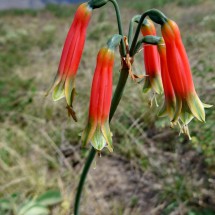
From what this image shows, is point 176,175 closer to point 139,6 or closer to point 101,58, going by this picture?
point 101,58

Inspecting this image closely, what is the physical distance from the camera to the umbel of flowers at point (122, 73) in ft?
6.08

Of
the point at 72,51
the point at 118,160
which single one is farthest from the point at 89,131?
the point at 118,160

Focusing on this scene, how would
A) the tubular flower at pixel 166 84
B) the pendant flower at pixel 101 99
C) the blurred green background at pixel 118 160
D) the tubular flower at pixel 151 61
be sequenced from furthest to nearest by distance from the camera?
the blurred green background at pixel 118 160, the tubular flower at pixel 151 61, the tubular flower at pixel 166 84, the pendant flower at pixel 101 99

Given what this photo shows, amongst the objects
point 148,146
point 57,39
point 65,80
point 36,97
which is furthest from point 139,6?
point 65,80

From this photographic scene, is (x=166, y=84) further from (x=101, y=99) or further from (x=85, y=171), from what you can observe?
(x=85, y=171)

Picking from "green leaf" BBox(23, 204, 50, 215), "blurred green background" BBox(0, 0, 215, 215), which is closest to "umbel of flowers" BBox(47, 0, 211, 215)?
"blurred green background" BBox(0, 0, 215, 215)

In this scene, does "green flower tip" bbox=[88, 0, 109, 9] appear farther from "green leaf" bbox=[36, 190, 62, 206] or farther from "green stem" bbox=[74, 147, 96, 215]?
"green leaf" bbox=[36, 190, 62, 206]

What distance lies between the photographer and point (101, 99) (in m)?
1.87

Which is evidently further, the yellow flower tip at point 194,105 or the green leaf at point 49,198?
the green leaf at point 49,198

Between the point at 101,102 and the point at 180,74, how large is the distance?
0.37 metres

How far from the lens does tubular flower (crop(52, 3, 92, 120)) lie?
1.93 metres

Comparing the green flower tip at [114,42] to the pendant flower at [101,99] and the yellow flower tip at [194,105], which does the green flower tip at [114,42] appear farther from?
the yellow flower tip at [194,105]

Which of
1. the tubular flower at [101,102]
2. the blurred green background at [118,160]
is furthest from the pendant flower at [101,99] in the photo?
the blurred green background at [118,160]

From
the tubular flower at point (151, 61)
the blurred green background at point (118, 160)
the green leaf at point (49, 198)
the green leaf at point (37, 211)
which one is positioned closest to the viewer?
the tubular flower at point (151, 61)
